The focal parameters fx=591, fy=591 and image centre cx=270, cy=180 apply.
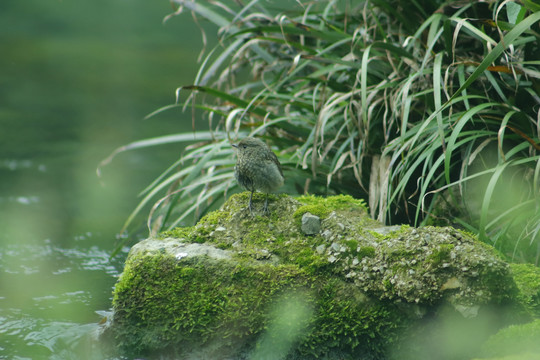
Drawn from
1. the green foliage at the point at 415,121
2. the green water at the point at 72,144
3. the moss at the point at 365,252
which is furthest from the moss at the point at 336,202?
the green water at the point at 72,144

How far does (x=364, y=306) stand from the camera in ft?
8.04

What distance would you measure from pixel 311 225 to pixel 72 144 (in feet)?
19.9

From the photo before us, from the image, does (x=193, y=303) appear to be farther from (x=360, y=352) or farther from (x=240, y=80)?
(x=240, y=80)

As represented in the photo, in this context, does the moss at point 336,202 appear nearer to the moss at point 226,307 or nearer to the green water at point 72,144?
the moss at point 226,307

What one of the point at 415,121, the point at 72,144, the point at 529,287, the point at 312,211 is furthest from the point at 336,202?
the point at 72,144

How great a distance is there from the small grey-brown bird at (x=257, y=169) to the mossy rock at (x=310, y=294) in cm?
32

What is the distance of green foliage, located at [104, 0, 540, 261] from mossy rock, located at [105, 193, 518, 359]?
400 mm

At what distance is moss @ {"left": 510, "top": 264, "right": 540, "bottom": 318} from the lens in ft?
7.91

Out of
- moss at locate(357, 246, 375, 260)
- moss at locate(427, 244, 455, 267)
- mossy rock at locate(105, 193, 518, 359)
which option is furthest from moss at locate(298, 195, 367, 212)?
moss at locate(427, 244, 455, 267)

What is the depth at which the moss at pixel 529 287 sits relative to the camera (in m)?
2.41

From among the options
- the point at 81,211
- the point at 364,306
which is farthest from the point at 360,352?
the point at 81,211

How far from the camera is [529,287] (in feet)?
8.14

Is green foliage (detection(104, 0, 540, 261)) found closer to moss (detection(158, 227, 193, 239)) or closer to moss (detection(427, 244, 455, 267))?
moss (detection(427, 244, 455, 267))

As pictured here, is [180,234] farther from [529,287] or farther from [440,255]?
[529,287]
